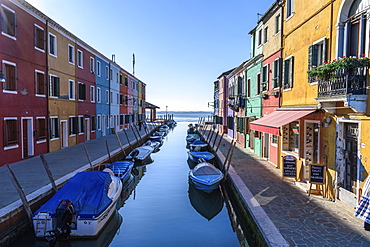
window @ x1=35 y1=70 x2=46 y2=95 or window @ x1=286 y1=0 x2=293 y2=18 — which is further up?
window @ x1=286 y1=0 x2=293 y2=18

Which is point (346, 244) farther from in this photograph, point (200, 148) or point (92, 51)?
point (92, 51)

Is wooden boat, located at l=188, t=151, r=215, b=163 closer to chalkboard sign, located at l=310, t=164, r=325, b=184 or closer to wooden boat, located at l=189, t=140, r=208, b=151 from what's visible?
wooden boat, located at l=189, t=140, r=208, b=151

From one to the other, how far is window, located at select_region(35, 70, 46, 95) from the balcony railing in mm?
17698

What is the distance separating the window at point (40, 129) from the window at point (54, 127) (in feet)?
3.88

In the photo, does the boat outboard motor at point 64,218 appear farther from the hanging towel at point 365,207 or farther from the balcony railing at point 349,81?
the balcony railing at point 349,81

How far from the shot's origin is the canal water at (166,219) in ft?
30.3

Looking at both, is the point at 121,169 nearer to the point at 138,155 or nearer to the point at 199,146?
the point at 138,155

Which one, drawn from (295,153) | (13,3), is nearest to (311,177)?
(295,153)

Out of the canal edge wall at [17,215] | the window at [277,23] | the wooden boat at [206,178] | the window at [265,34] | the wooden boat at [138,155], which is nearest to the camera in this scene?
the canal edge wall at [17,215]

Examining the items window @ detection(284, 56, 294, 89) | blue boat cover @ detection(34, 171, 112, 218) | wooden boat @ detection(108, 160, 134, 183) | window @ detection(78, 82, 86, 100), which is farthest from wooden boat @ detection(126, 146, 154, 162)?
window @ detection(284, 56, 294, 89)

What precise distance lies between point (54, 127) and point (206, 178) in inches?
531

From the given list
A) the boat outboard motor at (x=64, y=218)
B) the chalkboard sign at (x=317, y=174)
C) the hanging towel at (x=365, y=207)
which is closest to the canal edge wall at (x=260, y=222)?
the hanging towel at (x=365, y=207)

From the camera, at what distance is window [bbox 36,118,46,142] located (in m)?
18.5

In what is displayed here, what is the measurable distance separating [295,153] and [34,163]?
14.3 metres
